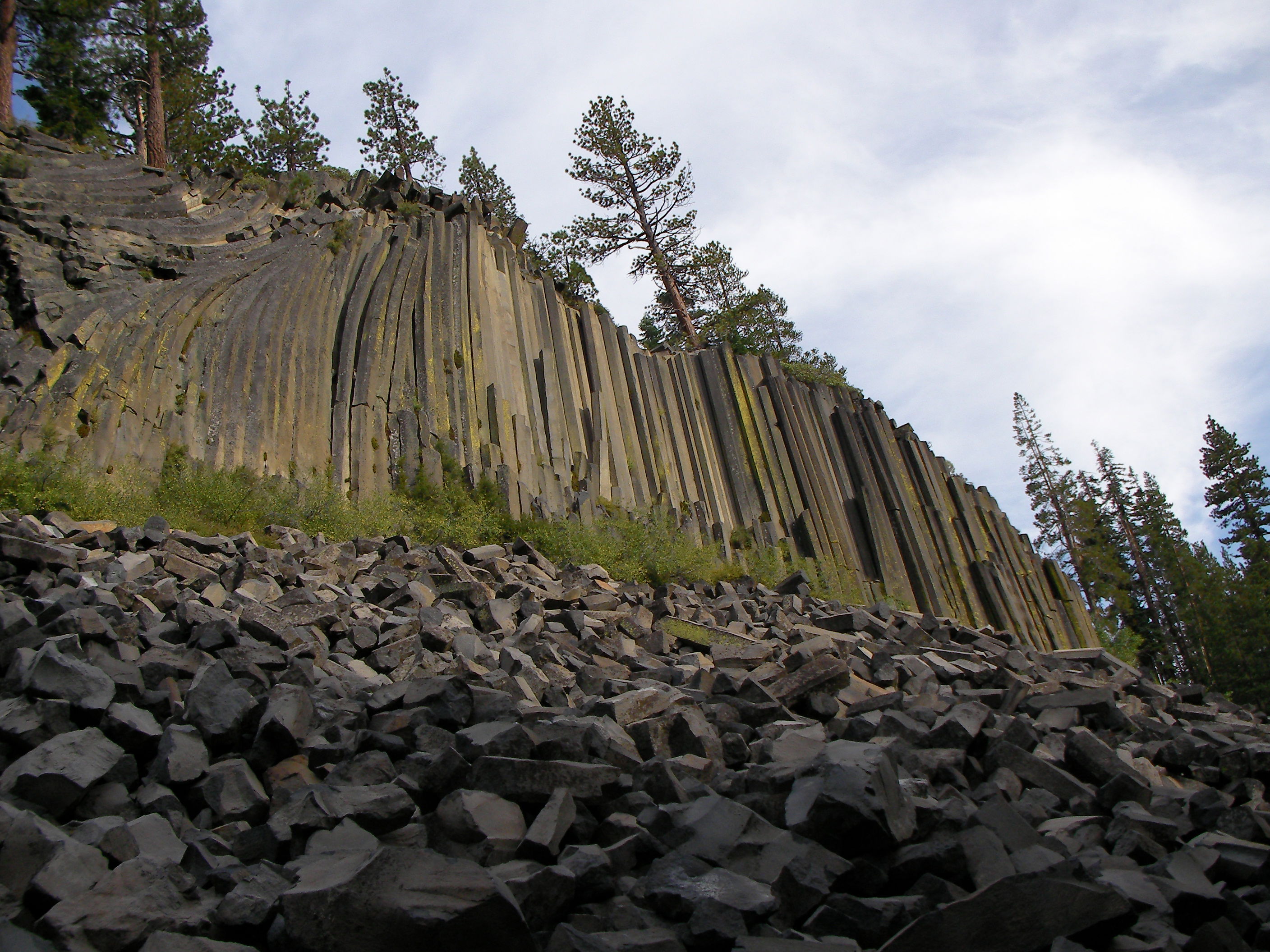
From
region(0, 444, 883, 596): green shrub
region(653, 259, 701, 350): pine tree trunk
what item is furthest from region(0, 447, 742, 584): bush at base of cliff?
region(653, 259, 701, 350): pine tree trunk

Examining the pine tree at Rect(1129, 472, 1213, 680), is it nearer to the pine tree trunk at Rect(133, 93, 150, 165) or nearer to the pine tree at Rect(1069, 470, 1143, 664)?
the pine tree at Rect(1069, 470, 1143, 664)

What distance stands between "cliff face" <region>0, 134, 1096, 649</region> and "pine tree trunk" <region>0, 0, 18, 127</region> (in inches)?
204

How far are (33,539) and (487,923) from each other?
15.4 feet

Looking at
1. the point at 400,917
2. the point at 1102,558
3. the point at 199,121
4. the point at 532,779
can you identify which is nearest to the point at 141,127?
the point at 199,121

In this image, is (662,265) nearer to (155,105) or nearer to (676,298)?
(676,298)

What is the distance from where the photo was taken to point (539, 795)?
2721mm

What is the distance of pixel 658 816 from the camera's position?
2650mm

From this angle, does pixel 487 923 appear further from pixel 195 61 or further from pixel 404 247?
pixel 195 61

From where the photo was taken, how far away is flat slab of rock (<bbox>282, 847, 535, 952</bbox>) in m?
1.98

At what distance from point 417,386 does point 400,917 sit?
8.86 m

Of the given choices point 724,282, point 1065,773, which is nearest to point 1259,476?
point 724,282

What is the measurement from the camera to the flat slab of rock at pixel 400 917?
198 cm

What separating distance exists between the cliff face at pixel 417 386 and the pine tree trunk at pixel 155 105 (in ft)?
24.2

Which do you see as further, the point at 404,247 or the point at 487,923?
the point at 404,247
